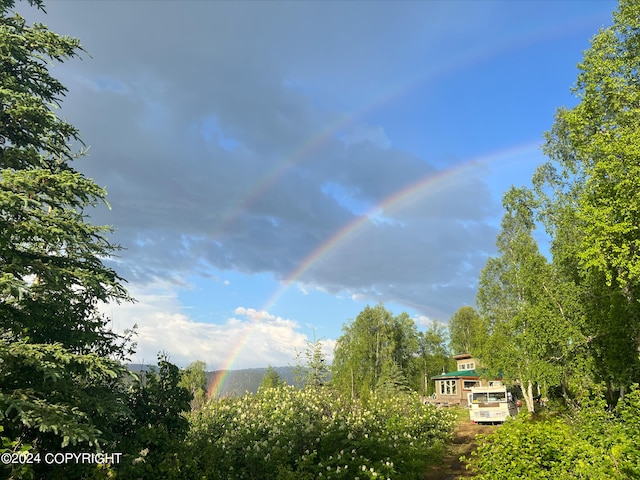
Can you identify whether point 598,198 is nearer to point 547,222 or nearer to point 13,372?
point 547,222

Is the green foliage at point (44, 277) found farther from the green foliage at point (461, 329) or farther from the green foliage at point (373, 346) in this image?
the green foliage at point (461, 329)

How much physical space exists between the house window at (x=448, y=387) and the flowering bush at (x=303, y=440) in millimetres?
33060

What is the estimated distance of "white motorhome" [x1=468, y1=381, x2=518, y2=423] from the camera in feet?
84.7

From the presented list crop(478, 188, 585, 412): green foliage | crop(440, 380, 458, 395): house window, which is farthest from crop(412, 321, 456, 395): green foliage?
crop(478, 188, 585, 412): green foliage

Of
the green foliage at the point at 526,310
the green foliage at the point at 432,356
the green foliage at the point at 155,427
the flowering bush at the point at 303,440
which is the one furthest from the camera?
the green foliage at the point at 432,356

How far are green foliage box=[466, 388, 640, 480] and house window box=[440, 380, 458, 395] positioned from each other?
45.6m

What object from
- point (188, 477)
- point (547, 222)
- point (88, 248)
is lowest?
point (188, 477)

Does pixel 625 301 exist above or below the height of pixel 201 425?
above

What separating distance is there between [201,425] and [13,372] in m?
7.87

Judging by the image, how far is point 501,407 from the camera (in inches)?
1024

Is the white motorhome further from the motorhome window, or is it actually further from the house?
the house

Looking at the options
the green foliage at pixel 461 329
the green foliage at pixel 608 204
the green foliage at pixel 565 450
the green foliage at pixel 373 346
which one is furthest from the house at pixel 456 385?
the green foliage at pixel 565 450

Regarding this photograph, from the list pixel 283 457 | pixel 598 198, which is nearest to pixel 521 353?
pixel 598 198

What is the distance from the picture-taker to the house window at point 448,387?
163ft
